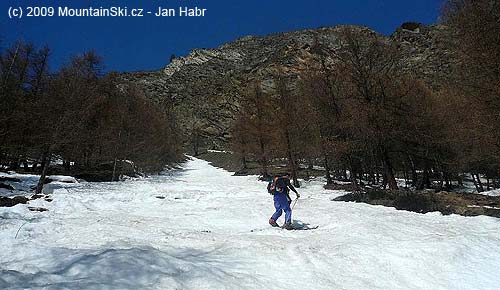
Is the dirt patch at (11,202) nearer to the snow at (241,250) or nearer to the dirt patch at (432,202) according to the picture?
the snow at (241,250)

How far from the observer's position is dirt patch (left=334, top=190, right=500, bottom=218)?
11445 millimetres

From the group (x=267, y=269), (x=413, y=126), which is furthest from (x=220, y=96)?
(x=267, y=269)

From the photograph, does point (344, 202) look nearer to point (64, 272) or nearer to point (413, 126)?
point (413, 126)

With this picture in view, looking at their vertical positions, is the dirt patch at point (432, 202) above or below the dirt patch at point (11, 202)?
below

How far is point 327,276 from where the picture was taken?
617cm

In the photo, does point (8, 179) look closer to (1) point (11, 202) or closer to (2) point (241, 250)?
(1) point (11, 202)

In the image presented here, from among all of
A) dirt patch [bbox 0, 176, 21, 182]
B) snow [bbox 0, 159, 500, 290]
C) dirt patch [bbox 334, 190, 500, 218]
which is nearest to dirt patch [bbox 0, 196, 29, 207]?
snow [bbox 0, 159, 500, 290]

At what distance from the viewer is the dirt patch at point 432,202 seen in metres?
11.4

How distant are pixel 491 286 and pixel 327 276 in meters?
2.68

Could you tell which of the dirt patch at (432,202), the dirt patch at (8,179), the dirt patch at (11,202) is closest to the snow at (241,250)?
the dirt patch at (11,202)

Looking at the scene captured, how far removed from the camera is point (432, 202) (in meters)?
12.7

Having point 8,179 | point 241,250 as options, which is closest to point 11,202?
point 241,250

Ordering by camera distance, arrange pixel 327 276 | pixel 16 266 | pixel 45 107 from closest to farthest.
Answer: pixel 16 266 → pixel 327 276 → pixel 45 107

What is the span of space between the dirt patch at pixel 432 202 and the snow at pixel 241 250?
82 centimetres
